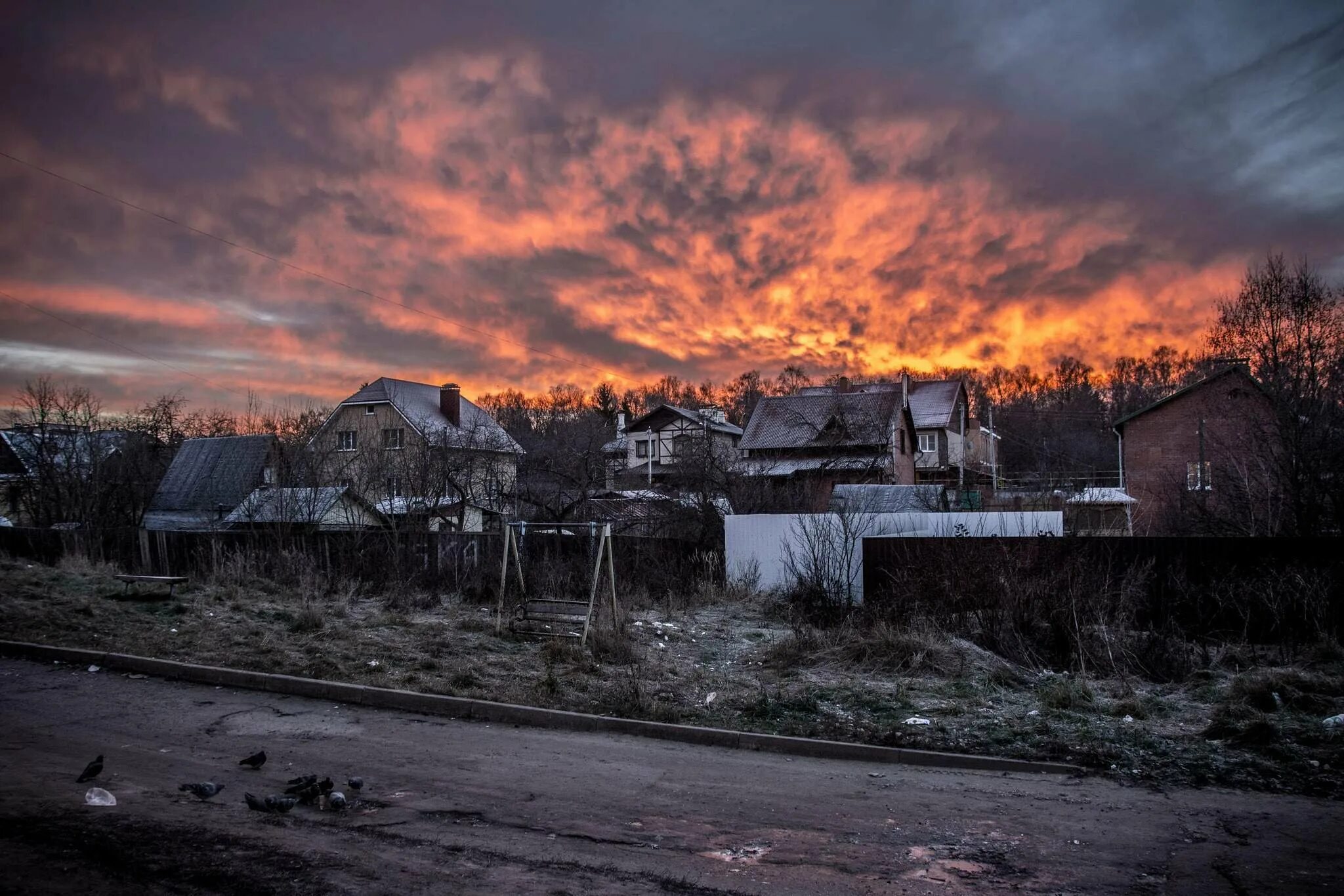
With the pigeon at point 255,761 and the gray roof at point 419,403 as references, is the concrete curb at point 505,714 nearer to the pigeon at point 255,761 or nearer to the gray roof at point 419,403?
the pigeon at point 255,761

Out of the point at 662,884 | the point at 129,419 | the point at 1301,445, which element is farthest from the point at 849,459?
the point at 662,884

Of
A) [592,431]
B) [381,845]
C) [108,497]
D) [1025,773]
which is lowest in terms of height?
[1025,773]

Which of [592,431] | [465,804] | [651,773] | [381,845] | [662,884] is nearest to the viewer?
[662,884]

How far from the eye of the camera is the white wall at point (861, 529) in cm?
1853

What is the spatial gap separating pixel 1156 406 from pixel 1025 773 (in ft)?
118

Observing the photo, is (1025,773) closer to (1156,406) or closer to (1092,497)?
(1092,497)

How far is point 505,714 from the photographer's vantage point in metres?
8.43

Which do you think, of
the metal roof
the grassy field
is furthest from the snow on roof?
the grassy field

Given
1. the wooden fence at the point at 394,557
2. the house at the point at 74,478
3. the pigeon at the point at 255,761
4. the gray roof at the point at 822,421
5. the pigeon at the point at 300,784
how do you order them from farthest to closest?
the gray roof at the point at 822,421
the house at the point at 74,478
the wooden fence at the point at 394,557
the pigeon at the point at 255,761
the pigeon at the point at 300,784

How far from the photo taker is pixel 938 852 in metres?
4.97

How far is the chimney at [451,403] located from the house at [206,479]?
1047 centimetres

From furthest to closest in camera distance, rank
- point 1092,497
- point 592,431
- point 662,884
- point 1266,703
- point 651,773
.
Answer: point 1092,497 < point 592,431 < point 1266,703 < point 651,773 < point 662,884

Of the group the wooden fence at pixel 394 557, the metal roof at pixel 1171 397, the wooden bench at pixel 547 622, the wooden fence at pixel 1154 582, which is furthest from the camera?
the metal roof at pixel 1171 397

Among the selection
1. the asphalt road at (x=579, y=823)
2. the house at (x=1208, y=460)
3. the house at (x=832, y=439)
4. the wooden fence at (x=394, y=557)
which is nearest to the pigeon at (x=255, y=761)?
the asphalt road at (x=579, y=823)
